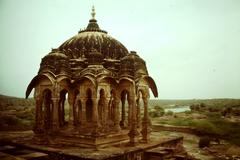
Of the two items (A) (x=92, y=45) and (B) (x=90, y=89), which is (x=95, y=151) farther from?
(A) (x=92, y=45)

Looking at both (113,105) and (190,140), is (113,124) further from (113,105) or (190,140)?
(190,140)

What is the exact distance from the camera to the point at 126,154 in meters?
10.9

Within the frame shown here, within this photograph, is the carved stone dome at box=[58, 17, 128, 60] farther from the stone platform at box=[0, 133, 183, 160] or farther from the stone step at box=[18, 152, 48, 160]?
the stone step at box=[18, 152, 48, 160]

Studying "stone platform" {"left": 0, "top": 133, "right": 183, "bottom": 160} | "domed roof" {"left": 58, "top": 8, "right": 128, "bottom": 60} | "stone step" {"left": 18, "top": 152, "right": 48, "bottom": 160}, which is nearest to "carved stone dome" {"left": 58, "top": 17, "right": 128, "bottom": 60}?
"domed roof" {"left": 58, "top": 8, "right": 128, "bottom": 60}

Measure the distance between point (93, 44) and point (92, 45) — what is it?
0.10m

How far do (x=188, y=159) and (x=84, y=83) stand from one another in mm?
6182

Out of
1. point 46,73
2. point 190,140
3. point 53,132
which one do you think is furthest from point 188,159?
point 190,140

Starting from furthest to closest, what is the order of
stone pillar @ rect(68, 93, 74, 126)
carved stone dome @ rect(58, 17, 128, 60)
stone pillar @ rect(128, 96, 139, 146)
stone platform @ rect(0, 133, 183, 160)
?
1. carved stone dome @ rect(58, 17, 128, 60)
2. stone pillar @ rect(68, 93, 74, 126)
3. stone pillar @ rect(128, 96, 139, 146)
4. stone platform @ rect(0, 133, 183, 160)

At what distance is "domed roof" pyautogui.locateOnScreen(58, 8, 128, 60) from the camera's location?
1426 centimetres

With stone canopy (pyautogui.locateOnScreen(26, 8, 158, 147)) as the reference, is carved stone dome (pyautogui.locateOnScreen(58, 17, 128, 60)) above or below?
above

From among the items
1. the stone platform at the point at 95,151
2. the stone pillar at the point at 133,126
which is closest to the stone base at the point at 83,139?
the stone platform at the point at 95,151

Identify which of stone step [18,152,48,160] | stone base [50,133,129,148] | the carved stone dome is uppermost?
the carved stone dome

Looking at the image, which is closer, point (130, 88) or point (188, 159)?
point (188, 159)

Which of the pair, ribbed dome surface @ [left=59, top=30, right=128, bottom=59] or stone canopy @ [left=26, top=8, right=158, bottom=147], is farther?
ribbed dome surface @ [left=59, top=30, right=128, bottom=59]
